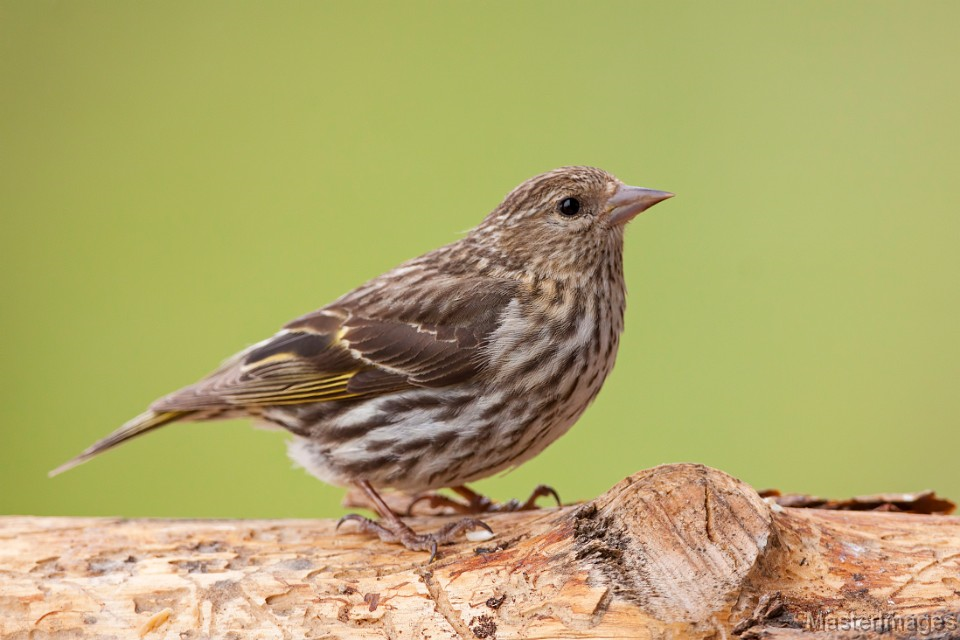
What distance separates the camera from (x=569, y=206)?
436 cm

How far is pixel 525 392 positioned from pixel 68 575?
1.80 metres

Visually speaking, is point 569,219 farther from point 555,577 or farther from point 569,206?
point 555,577

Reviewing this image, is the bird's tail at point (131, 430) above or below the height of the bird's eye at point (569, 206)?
below

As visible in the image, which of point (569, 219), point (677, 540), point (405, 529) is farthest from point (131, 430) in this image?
point (677, 540)

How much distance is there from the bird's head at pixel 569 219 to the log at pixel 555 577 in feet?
3.61

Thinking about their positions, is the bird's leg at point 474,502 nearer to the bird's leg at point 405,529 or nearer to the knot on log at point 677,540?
the bird's leg at point 405,529

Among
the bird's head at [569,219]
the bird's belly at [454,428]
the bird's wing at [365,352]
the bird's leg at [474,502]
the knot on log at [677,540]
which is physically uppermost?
the bird's head at [569,219]

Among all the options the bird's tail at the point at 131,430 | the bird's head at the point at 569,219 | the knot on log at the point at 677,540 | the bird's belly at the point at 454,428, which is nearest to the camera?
the knot on log at the point at 677,540

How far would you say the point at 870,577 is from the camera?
125 inches

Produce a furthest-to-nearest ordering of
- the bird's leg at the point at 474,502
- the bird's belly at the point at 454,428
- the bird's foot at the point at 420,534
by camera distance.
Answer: the bird's leg at the point at 474,502 → the bird's belly at the point at 454,428 → the bird's foot at the point at 420,534

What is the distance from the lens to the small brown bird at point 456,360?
4.05 metres

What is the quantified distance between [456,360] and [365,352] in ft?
1.50

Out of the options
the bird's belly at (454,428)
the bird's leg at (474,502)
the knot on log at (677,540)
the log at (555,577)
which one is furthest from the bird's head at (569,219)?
the knot on log at (677,540)

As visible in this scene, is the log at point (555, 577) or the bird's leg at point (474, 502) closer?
the log at point (555, 577)
